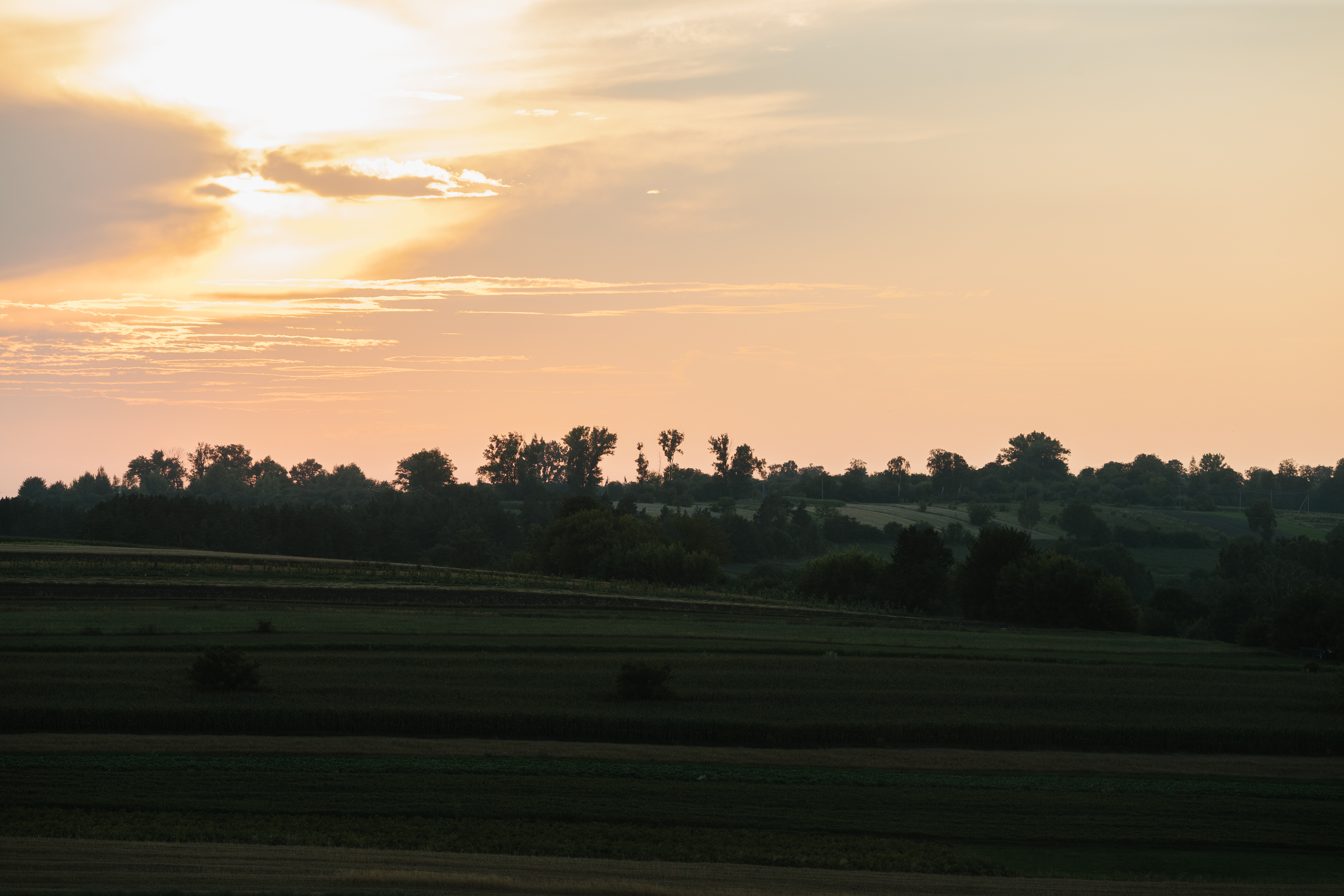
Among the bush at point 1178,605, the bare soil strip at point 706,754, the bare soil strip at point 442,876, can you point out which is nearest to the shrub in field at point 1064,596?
the bush at point 1178,605

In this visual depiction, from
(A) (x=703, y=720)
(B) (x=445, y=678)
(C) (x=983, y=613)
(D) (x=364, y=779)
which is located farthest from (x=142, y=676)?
(C) (x=983, y=613)

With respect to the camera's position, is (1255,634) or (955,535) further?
(955,535)

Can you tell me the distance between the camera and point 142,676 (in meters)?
34.3

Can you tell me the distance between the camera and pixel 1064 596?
8088 cm

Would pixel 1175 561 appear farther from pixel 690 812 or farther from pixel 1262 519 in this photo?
pixel 690 812

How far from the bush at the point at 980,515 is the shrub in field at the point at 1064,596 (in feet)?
268

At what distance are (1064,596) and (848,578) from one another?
21.6 meters

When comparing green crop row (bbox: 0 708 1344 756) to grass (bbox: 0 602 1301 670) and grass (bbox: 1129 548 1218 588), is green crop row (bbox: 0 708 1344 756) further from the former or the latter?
Result: grass (bbox: 1129 548 1218 588)

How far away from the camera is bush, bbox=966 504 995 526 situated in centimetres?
16575

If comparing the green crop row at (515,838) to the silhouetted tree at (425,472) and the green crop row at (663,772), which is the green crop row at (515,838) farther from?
the silhouetted tree at (425,472)

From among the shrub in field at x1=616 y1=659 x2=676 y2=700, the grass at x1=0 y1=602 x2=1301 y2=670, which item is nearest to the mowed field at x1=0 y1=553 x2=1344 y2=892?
the grass at x1=0 y1=602 x2=1301 y2=670

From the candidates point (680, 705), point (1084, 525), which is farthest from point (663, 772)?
point (1084, 525)

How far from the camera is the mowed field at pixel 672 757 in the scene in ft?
64.1

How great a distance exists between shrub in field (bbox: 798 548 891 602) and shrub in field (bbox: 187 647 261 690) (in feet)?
222
